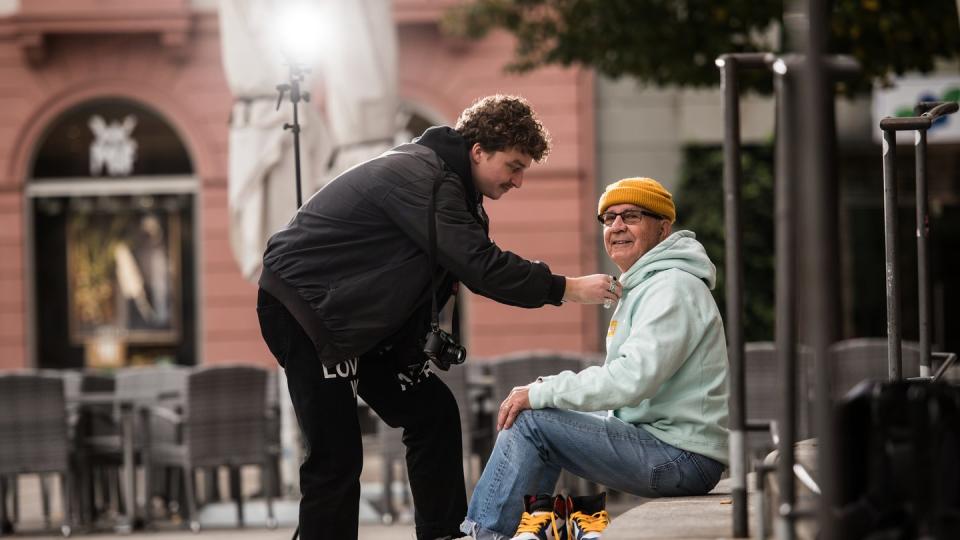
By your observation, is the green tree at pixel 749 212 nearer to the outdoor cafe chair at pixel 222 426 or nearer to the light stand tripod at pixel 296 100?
the outdoor cafe chair at pixel 222 426

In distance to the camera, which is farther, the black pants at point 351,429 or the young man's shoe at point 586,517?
the black pants at point 351,429

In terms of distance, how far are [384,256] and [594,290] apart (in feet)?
2.04

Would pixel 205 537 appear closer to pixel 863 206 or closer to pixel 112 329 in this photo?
pixel 112 329

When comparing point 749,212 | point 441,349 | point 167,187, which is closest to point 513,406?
point 441,349

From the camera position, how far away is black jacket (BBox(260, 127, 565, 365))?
171 inches

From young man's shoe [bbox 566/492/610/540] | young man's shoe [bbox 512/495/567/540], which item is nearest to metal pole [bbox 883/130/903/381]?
young man's shoe [bbox 566/492/610/540]

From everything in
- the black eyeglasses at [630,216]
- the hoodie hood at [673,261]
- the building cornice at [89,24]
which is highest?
the building cornice at [89,24]

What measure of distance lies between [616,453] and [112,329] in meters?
14.3

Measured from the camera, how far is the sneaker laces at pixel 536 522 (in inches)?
157

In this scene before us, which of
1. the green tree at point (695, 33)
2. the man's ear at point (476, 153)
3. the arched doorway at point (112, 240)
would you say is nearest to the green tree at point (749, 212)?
the green tree at point (695, 33)

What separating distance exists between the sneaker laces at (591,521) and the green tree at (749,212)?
12.9 m

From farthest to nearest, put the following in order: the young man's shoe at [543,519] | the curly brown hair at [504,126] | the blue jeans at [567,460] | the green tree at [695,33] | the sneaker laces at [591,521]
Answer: the green tree at [695,33] → the curly brown hair at [504,126] → the blue jeans at [567,460] → the sneaker laces at [591,521] → the young man's shoe at [543,519]

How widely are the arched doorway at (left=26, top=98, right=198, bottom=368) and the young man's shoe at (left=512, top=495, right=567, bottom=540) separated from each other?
45.4 feet

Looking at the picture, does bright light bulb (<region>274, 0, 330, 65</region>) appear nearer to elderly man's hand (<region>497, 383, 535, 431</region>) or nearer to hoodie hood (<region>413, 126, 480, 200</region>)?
hoodie hood (<region>413, 126, 480, 200</region>)
